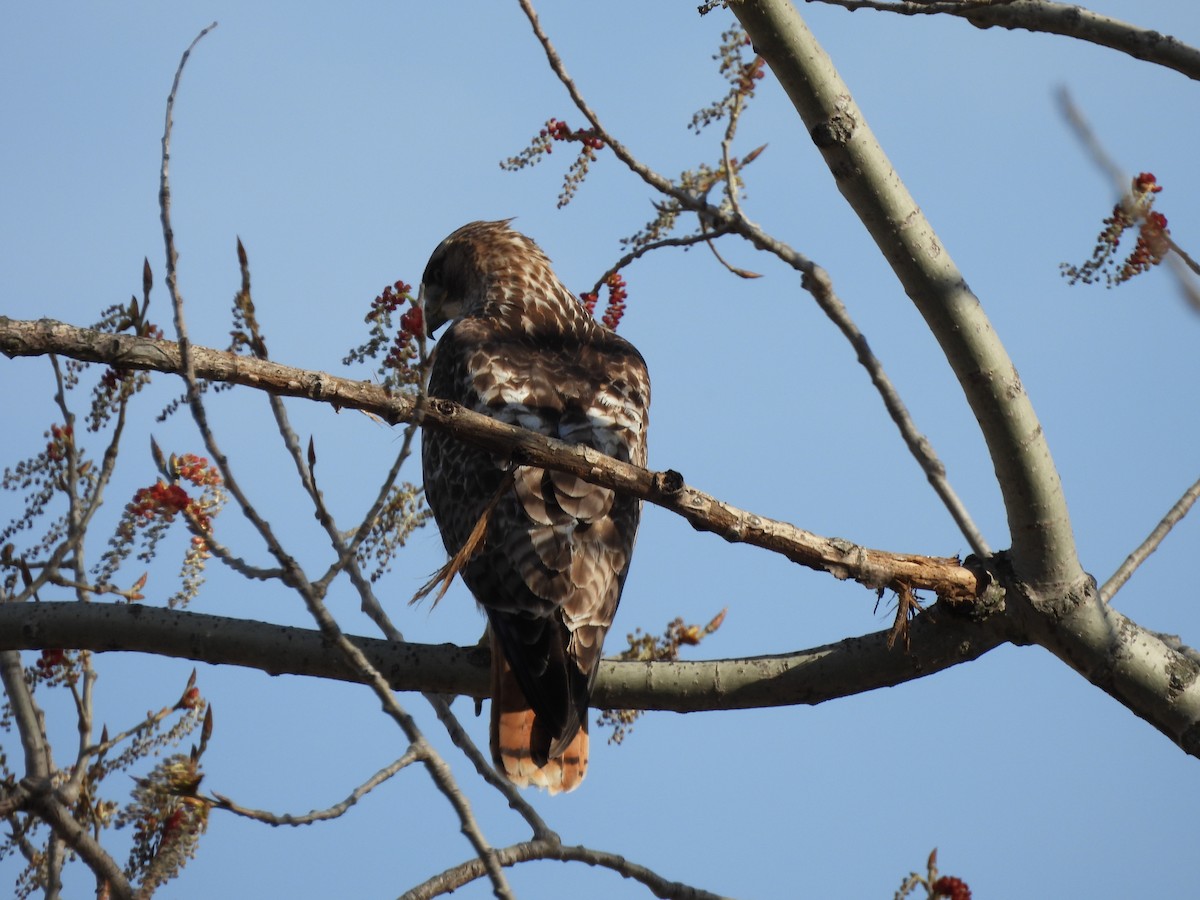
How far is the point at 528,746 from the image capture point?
3.38 meters

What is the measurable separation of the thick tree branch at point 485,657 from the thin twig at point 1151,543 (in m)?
0.40

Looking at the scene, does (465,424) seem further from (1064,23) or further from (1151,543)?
(1151,543)

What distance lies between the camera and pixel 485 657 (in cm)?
340

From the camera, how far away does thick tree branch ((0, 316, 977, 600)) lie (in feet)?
7.89

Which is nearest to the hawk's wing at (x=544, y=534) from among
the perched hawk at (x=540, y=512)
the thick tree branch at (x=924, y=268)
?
the perched hawk at (x=540, y=512)

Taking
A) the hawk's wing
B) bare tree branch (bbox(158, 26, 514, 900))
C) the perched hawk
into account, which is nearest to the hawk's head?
the perched hawk

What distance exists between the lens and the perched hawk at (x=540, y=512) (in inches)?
132

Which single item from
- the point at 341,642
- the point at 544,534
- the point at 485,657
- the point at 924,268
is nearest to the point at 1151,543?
the point at 924,268

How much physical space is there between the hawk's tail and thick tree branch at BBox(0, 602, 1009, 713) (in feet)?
0.17

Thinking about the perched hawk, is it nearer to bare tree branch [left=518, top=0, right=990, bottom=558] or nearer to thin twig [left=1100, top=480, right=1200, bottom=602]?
bare tree branch [left=518, top=0, right=990, bottom=558]

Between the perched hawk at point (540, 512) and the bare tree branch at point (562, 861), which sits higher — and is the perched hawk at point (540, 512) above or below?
above

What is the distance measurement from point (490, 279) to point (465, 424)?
9.37 ft

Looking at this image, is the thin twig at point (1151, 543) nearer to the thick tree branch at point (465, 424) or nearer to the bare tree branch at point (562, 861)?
the thick tree branch at point (465, 424)

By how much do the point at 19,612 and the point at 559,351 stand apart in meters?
2.00
